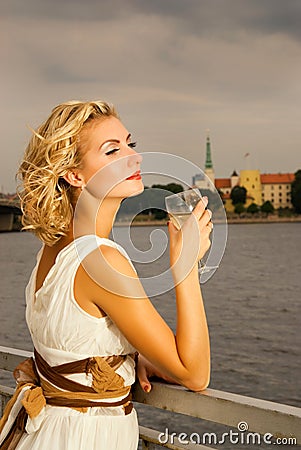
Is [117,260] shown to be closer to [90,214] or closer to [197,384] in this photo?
[90,214]

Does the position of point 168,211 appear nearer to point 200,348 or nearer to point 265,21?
point 200,348

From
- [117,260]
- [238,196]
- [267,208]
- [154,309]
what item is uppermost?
[238,196]

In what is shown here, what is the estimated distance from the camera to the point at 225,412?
5.85 feet

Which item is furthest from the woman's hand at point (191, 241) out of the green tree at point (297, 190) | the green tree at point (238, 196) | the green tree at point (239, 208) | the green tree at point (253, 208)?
the green tree at point (253, 208)

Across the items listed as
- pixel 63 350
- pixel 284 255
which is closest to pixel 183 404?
pixel 63 350

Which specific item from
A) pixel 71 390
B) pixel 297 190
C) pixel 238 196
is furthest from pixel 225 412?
pixel 297 190

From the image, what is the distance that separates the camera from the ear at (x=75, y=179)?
1902 mm

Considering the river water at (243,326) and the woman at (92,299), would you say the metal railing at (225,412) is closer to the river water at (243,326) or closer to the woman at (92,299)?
the woman at (92,299)

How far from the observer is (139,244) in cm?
184

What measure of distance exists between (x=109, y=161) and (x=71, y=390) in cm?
64

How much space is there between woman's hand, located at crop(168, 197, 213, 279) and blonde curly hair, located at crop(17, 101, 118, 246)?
0.35 meters

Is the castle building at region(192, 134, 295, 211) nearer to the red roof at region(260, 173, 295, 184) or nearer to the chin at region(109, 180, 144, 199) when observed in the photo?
the red roof at region(260, 173, 295, 184)

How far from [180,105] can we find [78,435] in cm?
7788

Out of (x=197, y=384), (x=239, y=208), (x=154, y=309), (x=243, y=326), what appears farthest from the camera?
(x=239, y=208)
